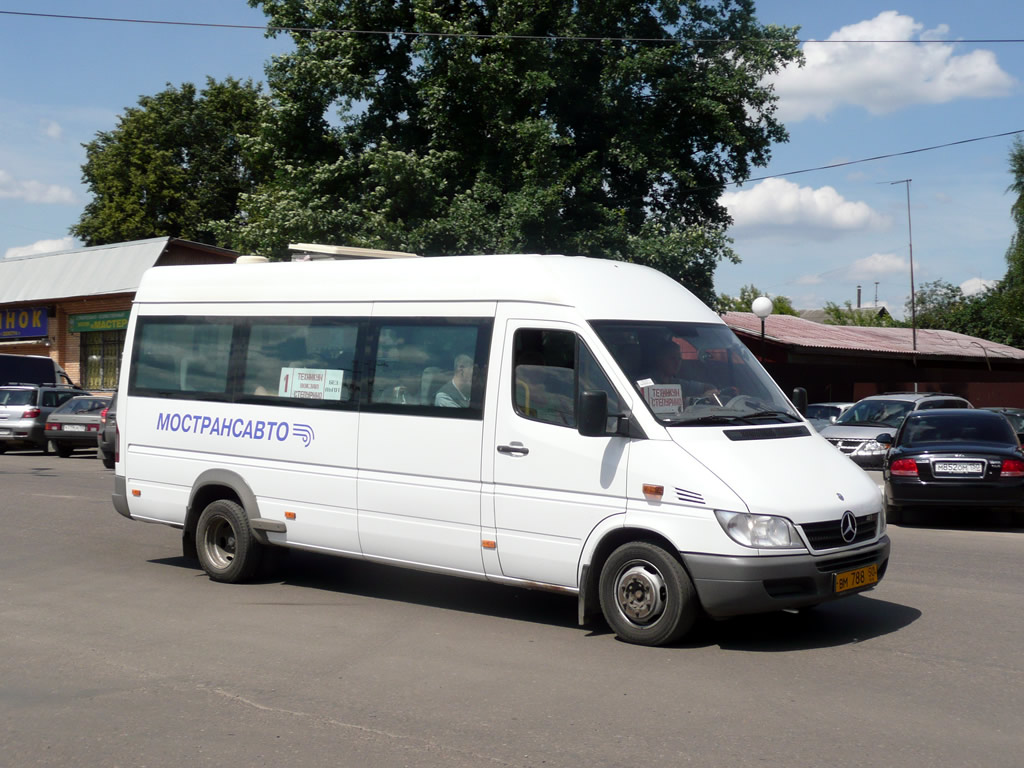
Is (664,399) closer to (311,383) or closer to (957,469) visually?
(311,383)

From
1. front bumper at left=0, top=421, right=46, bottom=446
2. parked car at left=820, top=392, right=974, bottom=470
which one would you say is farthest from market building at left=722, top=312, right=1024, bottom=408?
front bumper at left=0, top=421, right=46, bottom=446

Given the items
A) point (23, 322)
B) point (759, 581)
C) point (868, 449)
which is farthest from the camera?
point (23, 322)

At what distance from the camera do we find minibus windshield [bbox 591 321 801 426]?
7.19 m

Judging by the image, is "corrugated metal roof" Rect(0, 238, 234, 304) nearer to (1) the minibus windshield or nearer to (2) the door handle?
(2) the door handle

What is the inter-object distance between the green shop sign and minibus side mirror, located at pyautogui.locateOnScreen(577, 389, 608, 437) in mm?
33367

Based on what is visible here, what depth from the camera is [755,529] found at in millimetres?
6586

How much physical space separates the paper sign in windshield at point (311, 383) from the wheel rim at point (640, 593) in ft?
9.45

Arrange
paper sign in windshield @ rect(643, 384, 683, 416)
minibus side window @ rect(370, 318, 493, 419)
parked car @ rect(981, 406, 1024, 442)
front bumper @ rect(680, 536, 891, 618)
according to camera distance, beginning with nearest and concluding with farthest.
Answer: front bumper @ rect(680, 536, 891, 618) → paper sign in windshield @ rect(643, 384, 683, 416) → minibus side window @ rect(370, 318, 493, 419) → parked car @ rect(981, 406, 1024, 442)

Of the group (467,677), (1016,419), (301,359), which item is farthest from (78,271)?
(467,677)

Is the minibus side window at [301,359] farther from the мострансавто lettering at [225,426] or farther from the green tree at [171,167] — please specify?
the green tree at [171,167]

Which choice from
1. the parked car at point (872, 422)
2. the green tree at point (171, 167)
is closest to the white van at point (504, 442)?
the parked car at point (872, 422)

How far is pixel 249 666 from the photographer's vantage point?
654 cm

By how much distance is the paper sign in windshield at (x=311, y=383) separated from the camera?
873cm

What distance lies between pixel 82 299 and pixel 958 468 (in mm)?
→ 33657
